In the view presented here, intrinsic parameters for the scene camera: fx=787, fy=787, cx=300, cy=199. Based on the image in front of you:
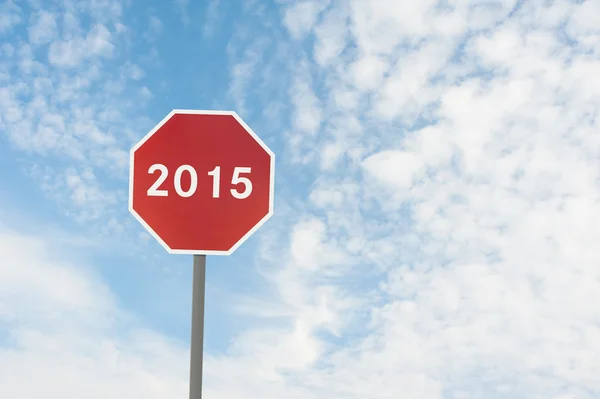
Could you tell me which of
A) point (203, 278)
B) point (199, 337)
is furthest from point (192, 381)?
point (203, 278)

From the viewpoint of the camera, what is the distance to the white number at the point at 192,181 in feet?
23.7

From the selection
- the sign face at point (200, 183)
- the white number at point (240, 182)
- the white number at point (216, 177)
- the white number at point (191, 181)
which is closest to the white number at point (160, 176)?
the sign face at point (200, 183)

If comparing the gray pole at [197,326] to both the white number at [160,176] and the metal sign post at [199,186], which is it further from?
the white number at [160,176]

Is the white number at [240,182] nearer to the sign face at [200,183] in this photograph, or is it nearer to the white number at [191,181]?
the sign face at [200,183]

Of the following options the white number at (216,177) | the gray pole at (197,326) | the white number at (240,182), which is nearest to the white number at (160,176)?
the white number at (216,177)

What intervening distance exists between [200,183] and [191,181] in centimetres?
8

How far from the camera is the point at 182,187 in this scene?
23.7 feet

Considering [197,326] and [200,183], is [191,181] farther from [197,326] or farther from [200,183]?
[197,326]

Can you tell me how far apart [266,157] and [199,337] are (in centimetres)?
178

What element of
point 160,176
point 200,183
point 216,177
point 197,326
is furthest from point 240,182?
point 197,326

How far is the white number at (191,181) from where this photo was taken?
7215 mm

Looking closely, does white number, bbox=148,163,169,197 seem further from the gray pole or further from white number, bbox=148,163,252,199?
the gray pole

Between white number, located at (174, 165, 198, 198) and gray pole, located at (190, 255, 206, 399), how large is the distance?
2.01 ft

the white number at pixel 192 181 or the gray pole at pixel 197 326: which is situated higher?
the white number at pixel 192 181
